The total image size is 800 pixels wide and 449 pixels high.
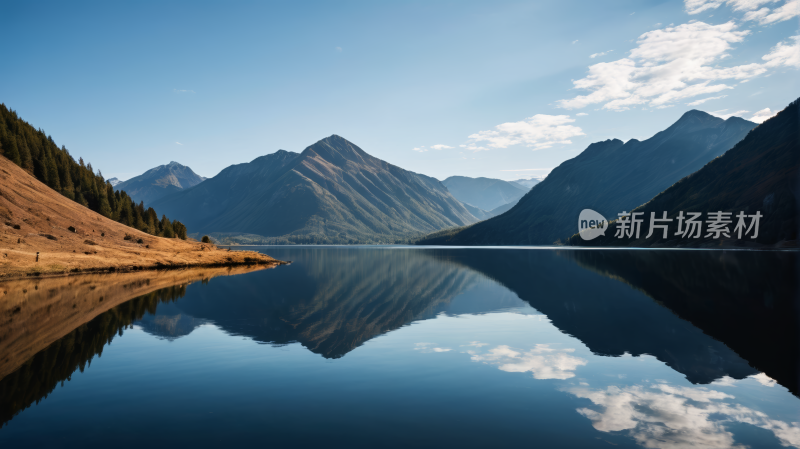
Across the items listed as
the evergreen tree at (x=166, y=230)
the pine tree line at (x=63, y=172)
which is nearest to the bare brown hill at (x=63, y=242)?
the pine tree line at (x=63, y=172)

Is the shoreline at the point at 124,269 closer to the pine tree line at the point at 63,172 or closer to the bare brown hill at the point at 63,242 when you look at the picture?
the bare brown hill at the point at 63,242

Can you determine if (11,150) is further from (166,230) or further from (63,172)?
(166,230)

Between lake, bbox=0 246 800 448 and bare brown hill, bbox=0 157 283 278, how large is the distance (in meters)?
36.7

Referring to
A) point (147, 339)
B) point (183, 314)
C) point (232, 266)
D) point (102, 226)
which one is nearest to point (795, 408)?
point (147, 339)

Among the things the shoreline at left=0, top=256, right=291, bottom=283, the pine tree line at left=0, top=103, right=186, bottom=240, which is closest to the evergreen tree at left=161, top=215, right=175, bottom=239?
the pine tree line at left=0, top=103, right=186, bottom=240

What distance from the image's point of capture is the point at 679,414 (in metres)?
15.5

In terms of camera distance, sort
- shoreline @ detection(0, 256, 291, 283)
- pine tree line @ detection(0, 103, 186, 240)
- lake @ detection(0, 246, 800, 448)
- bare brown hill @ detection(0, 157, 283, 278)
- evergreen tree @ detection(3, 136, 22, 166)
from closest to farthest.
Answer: lake @ detection(0, 246, 800, 448), shoreline @ detection(0, 256, 291, 283), bare brown hill @ detection(0, 157, 283, 278), evergreen tree @ detection(3, 136, 22, 166), pine tree line @ detection(0, 103, 186, 240)

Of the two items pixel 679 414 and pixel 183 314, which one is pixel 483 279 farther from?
pixel 679 414

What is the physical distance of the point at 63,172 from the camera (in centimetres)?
14175

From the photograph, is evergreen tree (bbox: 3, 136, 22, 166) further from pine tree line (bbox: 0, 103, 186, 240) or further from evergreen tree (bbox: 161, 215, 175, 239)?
evergreen tree (bbox: 161, 215, 175, 239)

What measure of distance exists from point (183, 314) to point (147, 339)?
10.7 m

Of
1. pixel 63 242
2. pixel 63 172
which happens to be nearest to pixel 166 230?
pixel 63 172

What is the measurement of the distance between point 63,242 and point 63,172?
2767 inches

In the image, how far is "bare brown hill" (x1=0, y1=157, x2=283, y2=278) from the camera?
73750 millimetres
